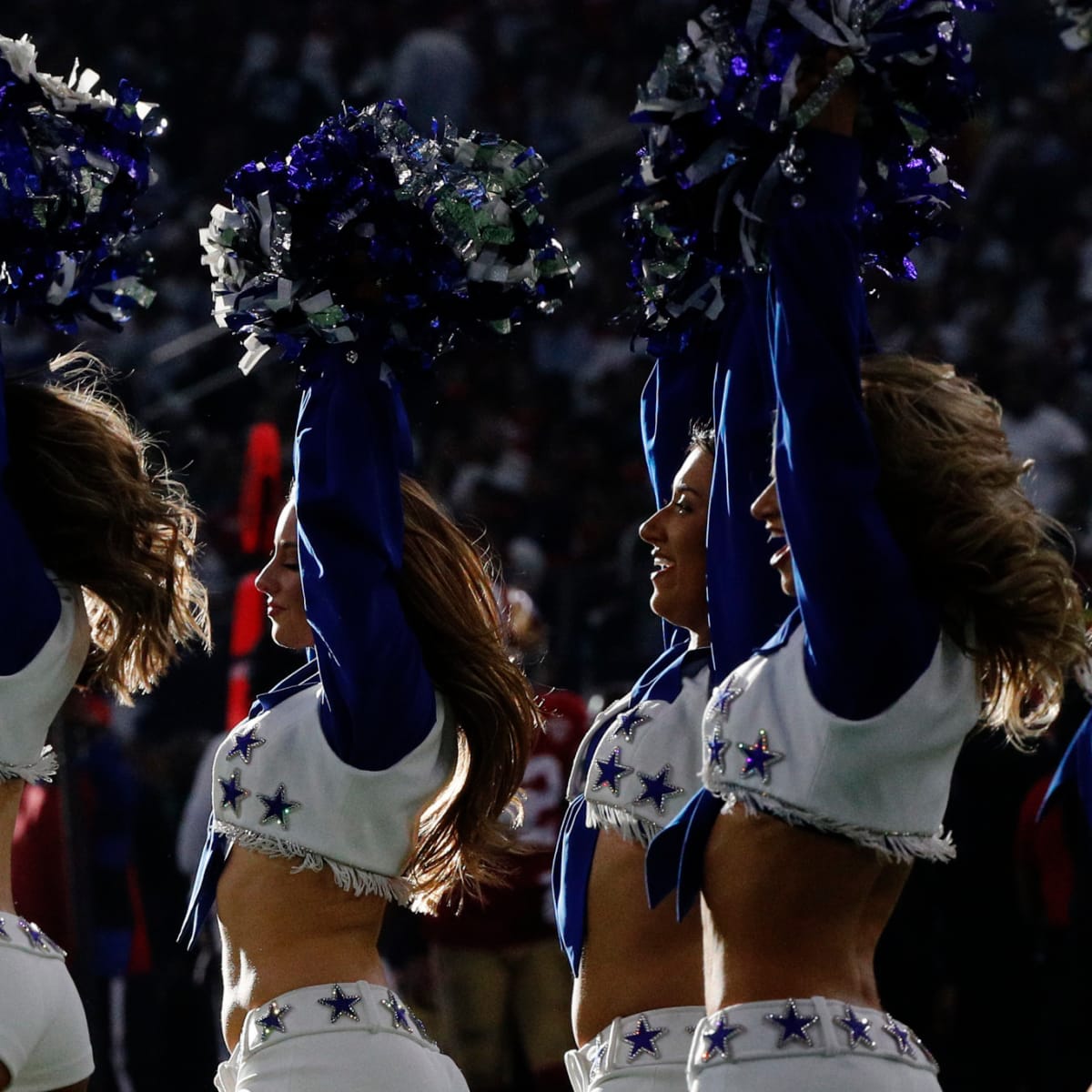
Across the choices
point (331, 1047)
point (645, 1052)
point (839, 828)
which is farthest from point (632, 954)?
point (839, 828)

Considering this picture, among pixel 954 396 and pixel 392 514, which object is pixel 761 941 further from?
pixel 392 514

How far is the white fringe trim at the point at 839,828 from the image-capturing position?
2240 mm

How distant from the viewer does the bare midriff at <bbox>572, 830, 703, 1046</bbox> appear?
290 centimetres

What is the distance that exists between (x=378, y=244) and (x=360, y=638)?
64cm

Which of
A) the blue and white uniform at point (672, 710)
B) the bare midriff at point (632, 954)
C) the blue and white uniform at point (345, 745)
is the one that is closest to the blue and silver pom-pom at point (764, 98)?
the blue and white uniform at point (672, 710)

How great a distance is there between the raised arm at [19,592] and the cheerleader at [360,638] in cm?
34

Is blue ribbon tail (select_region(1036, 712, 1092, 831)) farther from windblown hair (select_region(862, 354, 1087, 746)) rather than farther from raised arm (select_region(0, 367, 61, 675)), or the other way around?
raised arm (select_region(0, 367, 61, 675))

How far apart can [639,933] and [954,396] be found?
1.03 meters

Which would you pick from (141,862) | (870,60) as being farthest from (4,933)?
(141,862)

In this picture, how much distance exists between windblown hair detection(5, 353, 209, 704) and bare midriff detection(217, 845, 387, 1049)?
1.51 ft

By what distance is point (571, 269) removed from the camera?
3.20m

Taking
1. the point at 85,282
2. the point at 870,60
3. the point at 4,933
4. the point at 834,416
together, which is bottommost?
the point at 4,933

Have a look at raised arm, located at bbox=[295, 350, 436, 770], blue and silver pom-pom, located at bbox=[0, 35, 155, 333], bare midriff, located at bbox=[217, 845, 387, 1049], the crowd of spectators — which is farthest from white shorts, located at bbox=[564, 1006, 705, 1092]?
blue and silver pom-pom, located at bbox=[0, 35, 155, 333]

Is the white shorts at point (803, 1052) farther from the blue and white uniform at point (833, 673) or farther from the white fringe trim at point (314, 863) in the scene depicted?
the white fringe trim at point (314, 863)
